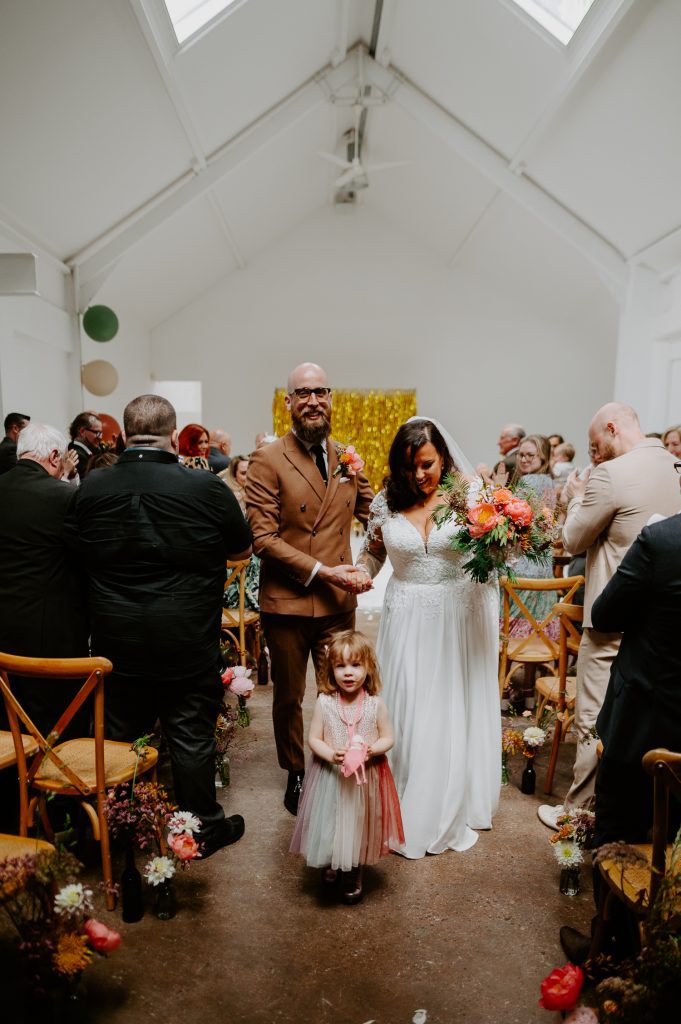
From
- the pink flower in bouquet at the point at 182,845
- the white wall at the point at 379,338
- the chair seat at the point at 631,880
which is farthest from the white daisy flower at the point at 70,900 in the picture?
the white wall at the point at 379,338

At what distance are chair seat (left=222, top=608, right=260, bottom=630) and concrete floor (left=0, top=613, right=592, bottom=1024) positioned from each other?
1.73 meters

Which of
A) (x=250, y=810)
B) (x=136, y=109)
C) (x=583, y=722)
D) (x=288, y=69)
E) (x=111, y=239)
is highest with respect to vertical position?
(x=288, y=69)

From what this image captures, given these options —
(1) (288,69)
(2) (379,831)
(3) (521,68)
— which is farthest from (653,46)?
(2) (379,831)

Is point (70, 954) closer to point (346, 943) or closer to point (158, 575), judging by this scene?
point (346, 943)

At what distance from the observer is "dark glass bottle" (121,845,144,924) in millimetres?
2406

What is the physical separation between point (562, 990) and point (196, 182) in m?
8.83

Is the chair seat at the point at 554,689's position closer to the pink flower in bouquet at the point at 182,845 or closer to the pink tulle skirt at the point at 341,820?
the pink tulle skirt at the point at 341,820

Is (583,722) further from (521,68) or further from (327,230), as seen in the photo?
(327,230)

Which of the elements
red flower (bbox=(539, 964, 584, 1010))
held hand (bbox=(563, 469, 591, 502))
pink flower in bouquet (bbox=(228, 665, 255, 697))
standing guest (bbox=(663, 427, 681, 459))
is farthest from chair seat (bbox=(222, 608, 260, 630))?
standing guest (bbox=(663, 427, 681, 459))

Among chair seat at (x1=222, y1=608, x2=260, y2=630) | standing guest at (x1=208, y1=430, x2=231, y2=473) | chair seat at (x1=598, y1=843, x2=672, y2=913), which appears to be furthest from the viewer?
standing guest at (x1=208, y1=430, x2=231, y2=473)

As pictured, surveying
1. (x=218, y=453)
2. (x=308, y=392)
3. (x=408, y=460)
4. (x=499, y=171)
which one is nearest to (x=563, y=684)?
(x=408, y=460)

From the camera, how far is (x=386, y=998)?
2.11m

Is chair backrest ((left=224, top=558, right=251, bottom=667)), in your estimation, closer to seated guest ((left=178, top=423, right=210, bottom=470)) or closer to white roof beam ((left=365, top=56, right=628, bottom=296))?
seated guest ((left=178, top=423, right=210, bottom=470))

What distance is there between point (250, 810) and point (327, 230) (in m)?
11.5
